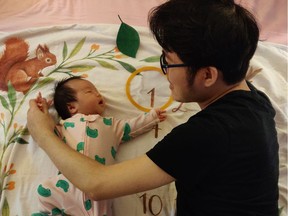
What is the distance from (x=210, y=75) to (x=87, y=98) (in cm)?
54

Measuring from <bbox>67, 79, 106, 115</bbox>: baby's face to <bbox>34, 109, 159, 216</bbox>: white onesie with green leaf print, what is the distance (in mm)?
36

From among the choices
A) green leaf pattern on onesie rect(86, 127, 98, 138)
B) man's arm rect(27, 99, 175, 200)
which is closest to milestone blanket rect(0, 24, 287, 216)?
green leaf pattern on onesie rect(86, 127, 98, 138)

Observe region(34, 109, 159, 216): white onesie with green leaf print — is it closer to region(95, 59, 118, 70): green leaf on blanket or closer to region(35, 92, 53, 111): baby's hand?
region(35, 92, 53, 111): baby's hand

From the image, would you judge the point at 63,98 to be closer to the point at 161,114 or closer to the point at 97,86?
the point at 97,86

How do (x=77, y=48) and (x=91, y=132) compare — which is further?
(x=77, y=48)

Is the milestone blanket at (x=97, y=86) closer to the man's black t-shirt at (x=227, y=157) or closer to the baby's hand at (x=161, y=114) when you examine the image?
the baby's hand at (x=161, y=114)

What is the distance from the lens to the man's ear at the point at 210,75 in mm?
766

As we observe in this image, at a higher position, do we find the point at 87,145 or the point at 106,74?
the point at 106,74

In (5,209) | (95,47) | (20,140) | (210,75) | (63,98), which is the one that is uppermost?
(210,75)

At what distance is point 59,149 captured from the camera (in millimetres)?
879

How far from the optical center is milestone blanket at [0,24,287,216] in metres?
1.10

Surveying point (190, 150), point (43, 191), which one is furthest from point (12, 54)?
point (190, 150)

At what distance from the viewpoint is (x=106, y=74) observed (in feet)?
4.26

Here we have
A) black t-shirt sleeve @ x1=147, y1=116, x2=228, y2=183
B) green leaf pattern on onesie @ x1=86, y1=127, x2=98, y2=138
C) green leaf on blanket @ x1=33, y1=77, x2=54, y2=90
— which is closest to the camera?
black t-shirt sleeve @ x1=147, y1=116, x2=228, y2=183
